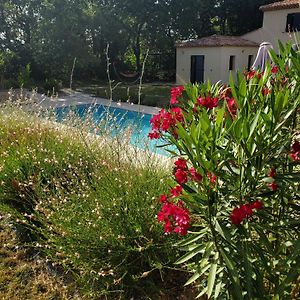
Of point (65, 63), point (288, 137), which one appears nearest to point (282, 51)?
point (288, 137)

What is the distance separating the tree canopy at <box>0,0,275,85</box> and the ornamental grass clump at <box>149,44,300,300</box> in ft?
51.2

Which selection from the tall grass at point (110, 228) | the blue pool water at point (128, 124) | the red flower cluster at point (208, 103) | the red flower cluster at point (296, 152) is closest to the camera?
the red flower cluster at point (296, 152)

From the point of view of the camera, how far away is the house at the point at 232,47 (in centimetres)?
1597

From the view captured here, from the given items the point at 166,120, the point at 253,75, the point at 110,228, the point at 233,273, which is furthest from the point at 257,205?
the point at 110,228

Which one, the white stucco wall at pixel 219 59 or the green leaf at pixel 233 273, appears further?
the white stucco wall at pixel 219 59

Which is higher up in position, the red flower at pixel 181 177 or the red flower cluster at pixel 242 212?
the red flower at pixel 181 177

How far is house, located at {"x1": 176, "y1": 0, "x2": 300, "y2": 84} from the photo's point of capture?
16.0 metres

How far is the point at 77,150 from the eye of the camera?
11.7ft

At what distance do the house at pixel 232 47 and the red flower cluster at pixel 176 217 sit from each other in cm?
1457

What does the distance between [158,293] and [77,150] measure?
5.89 ft

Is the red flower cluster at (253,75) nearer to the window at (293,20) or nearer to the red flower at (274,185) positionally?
the red flower at (274,185)

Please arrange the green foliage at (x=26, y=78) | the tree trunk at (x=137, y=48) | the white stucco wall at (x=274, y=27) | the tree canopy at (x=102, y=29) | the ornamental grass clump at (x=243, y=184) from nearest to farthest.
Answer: the ornamental grass clump at (x=243, y=184) < the green foliage at (x=26, y=78) < the white stucco wall at (x=274, y=27) < the tree canopy at (x=102, y=29) < the tree trunk at (x=137, y=48)

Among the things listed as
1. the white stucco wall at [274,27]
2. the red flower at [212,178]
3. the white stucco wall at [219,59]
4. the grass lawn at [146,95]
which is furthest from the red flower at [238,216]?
the white stucco wall at [274,27]

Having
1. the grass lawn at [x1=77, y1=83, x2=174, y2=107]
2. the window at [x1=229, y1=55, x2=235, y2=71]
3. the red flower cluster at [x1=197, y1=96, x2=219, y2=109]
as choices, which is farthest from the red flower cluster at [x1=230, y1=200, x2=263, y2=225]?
the window at [x1=229, y1=55, x2=235, y2=71]
